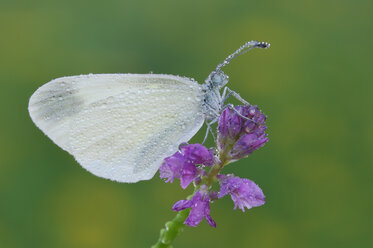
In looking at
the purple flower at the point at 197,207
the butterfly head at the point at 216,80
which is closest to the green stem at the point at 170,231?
the purple flower at the point at 197,207

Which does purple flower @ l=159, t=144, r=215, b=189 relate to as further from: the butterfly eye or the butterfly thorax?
the butterfly eye

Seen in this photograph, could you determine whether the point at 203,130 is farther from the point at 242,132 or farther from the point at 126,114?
the point at 242,132

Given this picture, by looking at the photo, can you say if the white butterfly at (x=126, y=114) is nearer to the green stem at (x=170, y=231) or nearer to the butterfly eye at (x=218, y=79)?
the butterfly eye at (x=218, y=79)

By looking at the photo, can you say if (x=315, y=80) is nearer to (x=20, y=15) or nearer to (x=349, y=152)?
(x=349, y=152)

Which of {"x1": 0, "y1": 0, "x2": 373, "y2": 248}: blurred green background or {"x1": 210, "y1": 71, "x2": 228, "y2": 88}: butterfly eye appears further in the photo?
{"x1": 0, "y1": 0, "x2": 373, "y2": 248}: blurred green background

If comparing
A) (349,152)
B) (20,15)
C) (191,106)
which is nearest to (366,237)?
(349,152)

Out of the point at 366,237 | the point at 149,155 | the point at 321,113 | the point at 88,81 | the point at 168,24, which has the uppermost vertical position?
the point at 168,24

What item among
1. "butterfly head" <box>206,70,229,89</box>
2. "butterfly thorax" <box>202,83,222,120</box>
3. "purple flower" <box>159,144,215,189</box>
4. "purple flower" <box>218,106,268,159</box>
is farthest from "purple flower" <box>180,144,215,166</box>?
"butterfly head" <box>206,70,229,89</box>
